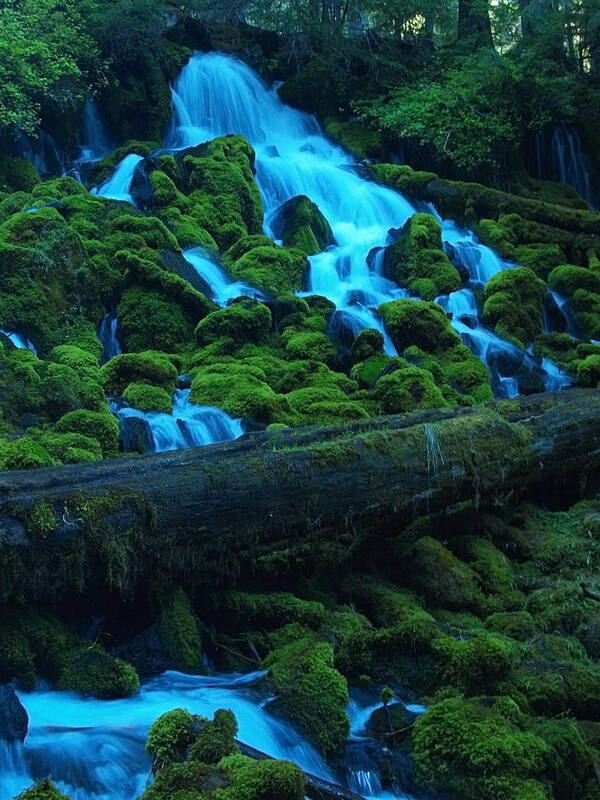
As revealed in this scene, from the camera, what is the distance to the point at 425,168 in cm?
2091

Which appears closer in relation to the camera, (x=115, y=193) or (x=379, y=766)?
(x=379, y=766)

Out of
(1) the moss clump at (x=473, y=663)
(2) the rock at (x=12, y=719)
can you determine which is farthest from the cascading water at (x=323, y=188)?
(2) the rock at (x=12, y=719)

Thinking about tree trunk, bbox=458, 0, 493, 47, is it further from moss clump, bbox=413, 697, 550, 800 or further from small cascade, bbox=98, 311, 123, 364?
moss clump, bbox=413, 697, 550, 800

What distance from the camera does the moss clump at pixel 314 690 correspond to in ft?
14.9

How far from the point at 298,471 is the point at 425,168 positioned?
1643 cm

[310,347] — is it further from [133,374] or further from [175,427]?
[175,427]

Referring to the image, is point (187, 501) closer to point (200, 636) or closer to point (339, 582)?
point (200, 636)

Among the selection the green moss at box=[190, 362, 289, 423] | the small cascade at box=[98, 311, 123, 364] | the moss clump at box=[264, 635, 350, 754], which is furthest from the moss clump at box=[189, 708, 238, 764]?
the small cascade at box=[98, 311, 123, 364]

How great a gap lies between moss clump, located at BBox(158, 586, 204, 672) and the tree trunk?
73.4 ft

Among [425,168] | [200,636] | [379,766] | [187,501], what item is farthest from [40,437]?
[425,168]

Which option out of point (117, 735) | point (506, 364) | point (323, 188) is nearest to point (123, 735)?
point (117, 735)

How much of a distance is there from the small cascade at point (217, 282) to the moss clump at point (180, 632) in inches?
318

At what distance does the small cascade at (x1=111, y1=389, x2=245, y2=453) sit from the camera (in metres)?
9.02

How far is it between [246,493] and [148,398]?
13.7 ft
